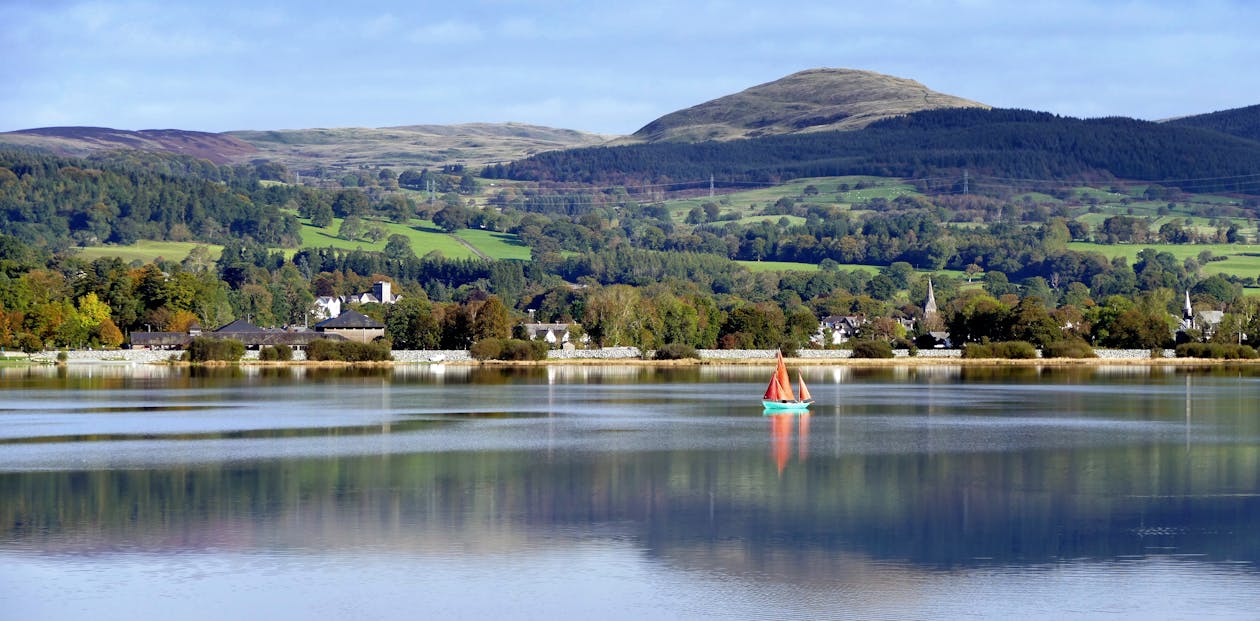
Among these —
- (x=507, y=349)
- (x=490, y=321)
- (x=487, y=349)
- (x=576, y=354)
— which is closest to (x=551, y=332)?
(x=576, y=354)

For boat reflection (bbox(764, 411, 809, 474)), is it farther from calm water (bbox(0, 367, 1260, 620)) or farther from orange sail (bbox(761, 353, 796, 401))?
orange sail (bbox(761, 353, 796, 401))

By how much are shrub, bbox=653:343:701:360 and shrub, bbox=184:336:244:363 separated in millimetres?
29488

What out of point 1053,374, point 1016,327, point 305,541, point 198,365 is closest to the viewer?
point 305,541

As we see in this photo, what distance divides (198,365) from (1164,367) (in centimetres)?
6452

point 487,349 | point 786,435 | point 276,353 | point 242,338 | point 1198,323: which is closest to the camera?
point 786,435

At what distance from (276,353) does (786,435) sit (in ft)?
236

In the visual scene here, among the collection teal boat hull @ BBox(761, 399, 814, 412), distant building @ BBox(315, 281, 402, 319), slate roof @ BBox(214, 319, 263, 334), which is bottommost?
teal boat hull @ BBox(761, 399, 814, 412)

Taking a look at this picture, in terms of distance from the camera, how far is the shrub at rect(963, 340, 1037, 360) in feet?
361

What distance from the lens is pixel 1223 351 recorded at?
11044 centimetres

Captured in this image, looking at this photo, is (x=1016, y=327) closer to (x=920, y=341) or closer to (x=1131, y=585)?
(x=920, y=341)

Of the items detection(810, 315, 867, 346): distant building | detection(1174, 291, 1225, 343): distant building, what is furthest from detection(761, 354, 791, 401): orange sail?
detection(810, 315, 867, 346): distant building

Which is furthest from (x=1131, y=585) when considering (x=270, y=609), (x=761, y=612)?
(x=270, y=609)

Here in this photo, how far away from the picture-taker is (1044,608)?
18.9 m

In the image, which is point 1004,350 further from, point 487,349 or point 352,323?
point 352,323
